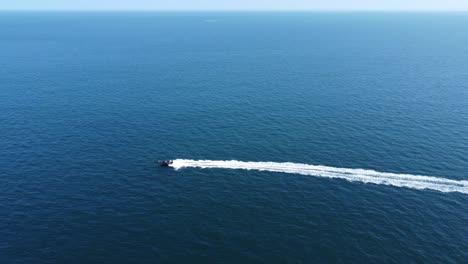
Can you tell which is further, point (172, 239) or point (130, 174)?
point (130, 174)

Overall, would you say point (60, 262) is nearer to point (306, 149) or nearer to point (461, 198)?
point (306, 149)

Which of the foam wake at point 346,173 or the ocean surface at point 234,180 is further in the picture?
the foam wake at point 346,173

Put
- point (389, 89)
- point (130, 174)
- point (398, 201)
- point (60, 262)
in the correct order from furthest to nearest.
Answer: point (389, 89) < point (130, 174) < point (398, 201) < point (60, 262)

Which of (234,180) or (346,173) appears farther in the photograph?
(346,173)

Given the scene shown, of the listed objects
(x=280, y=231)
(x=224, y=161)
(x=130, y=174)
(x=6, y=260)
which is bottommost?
(x=6, y=260)

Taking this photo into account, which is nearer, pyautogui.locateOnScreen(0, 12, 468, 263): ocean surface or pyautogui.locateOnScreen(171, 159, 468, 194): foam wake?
pyautogui.locateOnScreen(0, 12, 468, 263): ocean surface

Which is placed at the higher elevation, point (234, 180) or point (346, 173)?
point (346, 173)

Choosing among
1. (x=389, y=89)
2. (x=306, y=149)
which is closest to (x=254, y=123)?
(x=306, y=149)

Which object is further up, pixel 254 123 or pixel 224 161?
pixel 254 123
